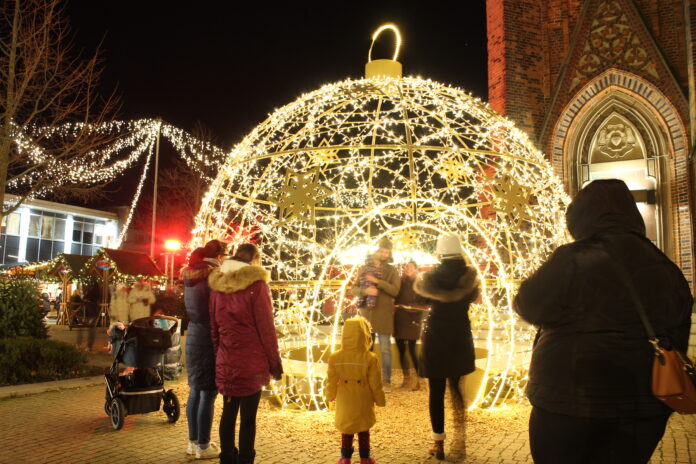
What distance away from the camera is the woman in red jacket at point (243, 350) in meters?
3.86

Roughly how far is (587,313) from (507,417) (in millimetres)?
4004

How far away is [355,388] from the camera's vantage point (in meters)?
4.23

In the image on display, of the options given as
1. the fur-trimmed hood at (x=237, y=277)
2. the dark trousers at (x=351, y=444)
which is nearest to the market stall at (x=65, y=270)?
the fur-trimmed hood at (x=237, y=277)

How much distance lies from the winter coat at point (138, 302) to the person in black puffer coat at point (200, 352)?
195 inches

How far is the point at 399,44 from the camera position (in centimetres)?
699

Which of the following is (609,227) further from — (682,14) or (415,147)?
(682,14)

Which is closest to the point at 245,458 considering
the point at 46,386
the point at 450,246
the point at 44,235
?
the point at 450,246

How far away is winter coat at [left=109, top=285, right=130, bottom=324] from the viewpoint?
905 cm

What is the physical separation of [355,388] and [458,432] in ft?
3.06

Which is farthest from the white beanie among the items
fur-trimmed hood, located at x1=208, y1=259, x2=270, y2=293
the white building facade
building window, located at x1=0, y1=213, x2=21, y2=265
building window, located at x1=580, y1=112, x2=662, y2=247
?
building window, located at x1=0, y1=213, x2=21, y2=265

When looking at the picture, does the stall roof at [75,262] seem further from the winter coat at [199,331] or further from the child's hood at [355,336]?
the child's hood at [355,336]

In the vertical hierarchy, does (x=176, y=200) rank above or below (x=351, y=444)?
above

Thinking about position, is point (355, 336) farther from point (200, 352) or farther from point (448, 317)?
point (200, 352)

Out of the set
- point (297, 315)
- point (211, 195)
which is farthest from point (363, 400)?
point (211, 195)
